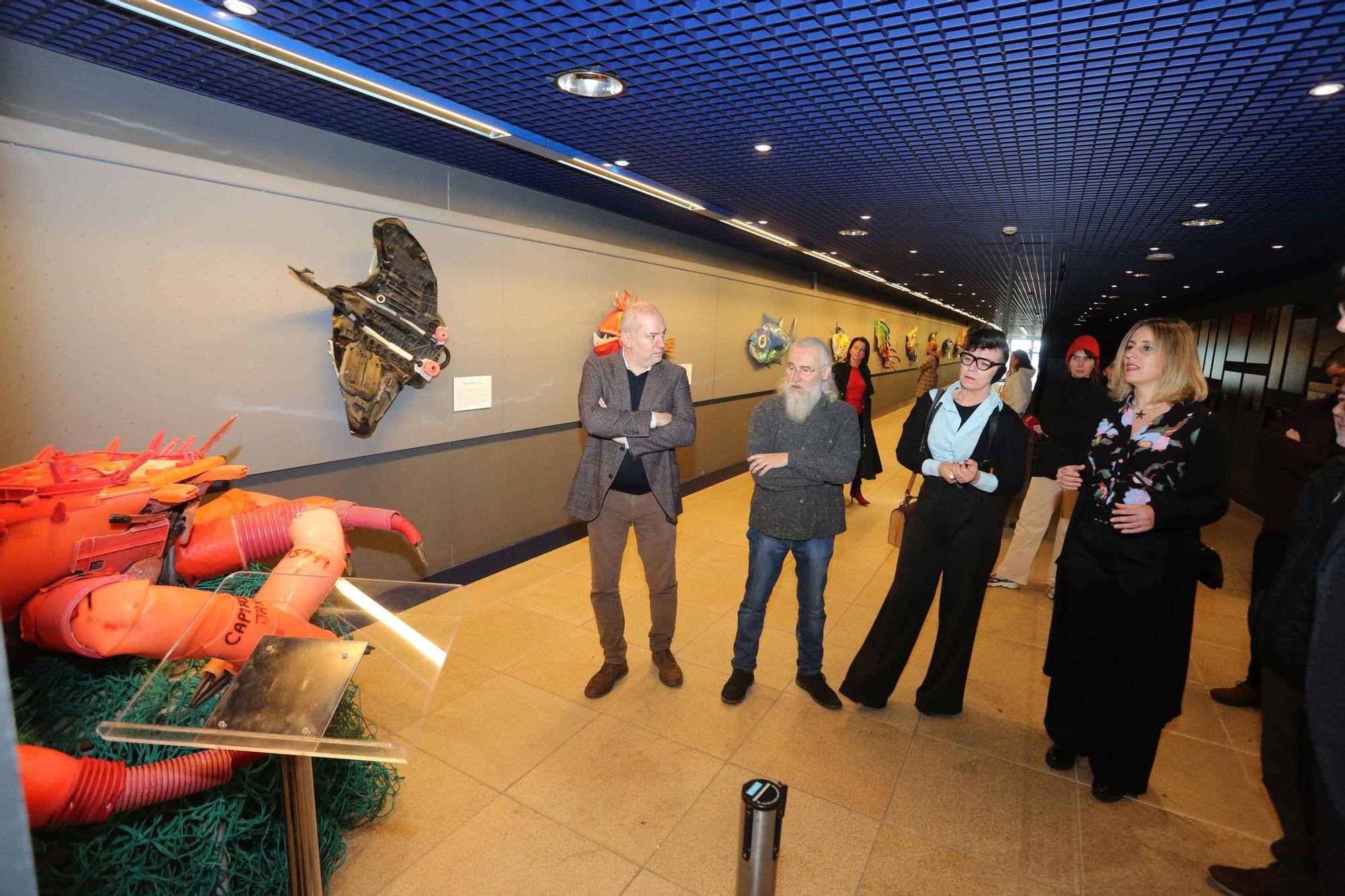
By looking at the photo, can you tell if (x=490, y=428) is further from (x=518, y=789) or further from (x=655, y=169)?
(x=518, y=789)

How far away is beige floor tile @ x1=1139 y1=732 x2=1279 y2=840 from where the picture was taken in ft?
7.48

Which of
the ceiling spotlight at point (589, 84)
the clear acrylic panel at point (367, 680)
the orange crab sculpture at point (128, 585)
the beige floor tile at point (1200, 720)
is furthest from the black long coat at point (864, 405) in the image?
the orange crab sculpture at point (128, 585)

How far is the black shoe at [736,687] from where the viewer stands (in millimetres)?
2869

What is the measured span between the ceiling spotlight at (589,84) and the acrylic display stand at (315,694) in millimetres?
1983

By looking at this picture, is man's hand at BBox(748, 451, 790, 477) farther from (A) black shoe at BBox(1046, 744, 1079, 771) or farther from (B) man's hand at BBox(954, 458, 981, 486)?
(A) black shoe at BBox(1046, 744, 1079, 771)

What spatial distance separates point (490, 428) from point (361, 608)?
305 centimetres

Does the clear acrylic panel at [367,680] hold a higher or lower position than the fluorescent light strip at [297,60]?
lower

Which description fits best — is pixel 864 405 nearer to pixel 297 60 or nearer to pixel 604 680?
pixel 604 680

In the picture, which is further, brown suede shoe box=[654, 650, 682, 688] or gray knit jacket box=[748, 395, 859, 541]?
brown suede shoe box=[654, 650, 682, 688]

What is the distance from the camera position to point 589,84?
8.20ft

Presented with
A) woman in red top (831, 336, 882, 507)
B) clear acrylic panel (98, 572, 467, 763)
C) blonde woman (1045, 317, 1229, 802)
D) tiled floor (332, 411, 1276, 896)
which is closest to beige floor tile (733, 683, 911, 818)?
tiled floor (332, 411, 1276, 896)

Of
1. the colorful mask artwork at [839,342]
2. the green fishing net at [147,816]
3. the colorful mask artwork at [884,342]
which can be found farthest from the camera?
the colorful mask artwork at [884,342]

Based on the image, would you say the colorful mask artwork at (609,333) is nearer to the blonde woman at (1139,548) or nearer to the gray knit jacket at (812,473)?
the gray knit jacket at (812,473)

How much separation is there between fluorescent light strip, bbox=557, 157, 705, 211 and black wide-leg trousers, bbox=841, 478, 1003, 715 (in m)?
2.53
